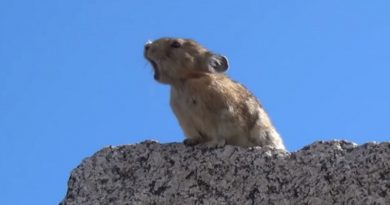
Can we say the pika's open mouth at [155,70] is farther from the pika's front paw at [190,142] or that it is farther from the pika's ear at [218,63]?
the pika's front paw at [190,142]

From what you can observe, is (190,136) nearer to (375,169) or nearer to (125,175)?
(125,175)

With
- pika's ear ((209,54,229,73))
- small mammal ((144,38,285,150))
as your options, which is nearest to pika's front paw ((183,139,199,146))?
small mammal ((144,38,285,150))

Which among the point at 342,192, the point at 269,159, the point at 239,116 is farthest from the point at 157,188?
the point at 239,116

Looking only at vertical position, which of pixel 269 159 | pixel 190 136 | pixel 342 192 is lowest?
pixel 342 192

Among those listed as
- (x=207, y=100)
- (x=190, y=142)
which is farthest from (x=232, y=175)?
(x=207, y=100)

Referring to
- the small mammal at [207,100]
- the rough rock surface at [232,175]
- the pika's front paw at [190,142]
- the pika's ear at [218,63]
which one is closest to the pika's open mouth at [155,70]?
the small mammal at [207,100]

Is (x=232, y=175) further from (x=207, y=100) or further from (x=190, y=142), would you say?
(x=207, y=100)

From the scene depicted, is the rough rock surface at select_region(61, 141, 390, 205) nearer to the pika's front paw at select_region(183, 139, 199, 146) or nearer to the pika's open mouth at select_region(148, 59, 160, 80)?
the pika's front paw at select_region(183, 139, 199, 146)

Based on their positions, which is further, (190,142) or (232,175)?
(190,142)

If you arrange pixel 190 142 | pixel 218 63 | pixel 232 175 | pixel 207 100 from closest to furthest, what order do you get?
pixel 232 175
pixel 190 142
pixel 207 100
pixel 218 63
